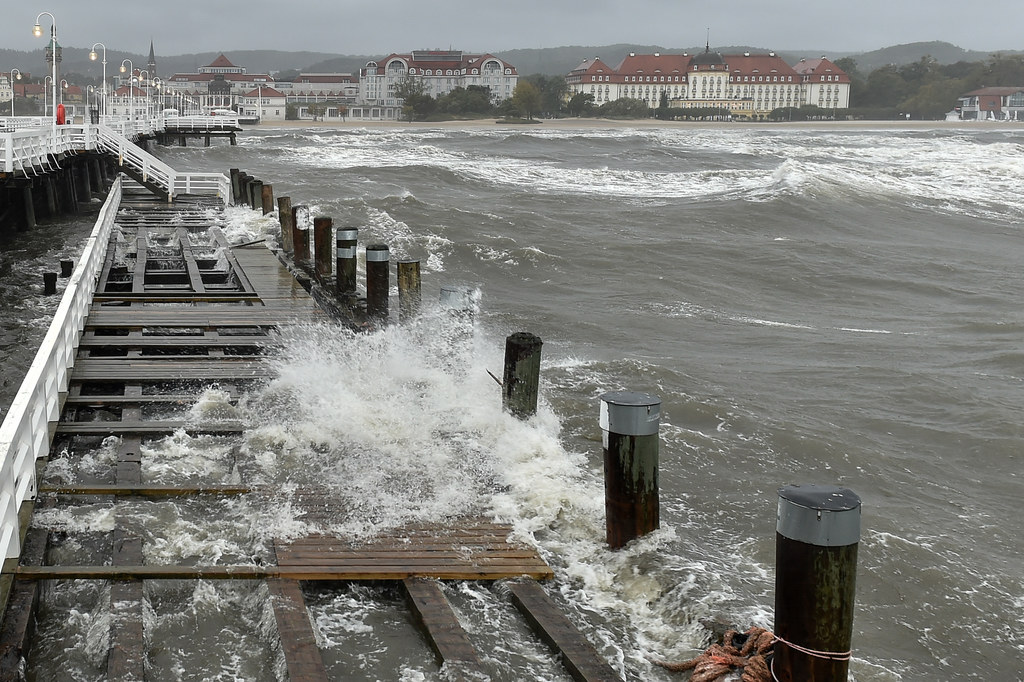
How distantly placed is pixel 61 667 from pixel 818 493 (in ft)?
11.2

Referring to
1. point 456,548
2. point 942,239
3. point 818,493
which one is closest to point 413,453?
point 456,548

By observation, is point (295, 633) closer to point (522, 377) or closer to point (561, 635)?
point (561, 635)

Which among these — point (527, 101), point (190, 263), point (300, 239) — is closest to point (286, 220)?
point (300, 239)

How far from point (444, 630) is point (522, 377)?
3742 mm

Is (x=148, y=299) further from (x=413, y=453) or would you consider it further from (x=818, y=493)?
(x=818, y=493)

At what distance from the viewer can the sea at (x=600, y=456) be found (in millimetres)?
5480

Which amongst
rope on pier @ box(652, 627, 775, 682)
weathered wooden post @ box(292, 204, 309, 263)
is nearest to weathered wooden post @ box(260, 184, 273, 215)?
weathered wooden post @ box(292, 204, 309, 263)

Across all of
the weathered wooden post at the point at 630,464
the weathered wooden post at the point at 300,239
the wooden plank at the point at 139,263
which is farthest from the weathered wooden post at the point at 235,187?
the weathered wooden post at the point at 630,464

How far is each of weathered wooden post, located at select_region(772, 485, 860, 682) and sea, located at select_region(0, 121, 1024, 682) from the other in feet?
2.82

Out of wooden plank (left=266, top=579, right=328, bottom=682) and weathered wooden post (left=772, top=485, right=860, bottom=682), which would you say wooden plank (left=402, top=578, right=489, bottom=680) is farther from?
weathered wooden post (left=772, top=485, right=860, bottom=682)

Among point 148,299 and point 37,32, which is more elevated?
point 37,32

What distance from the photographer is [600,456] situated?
920 centimetres

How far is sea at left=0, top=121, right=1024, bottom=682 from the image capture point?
18.0ft

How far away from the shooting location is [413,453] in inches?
314
